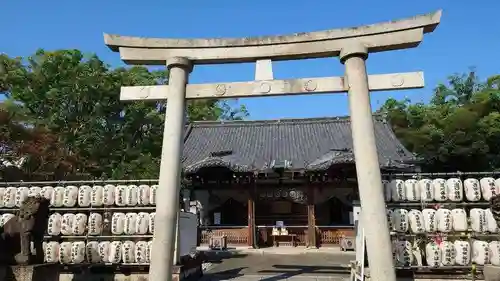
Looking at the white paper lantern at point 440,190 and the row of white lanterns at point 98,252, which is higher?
the white paper lantern at point 440,190

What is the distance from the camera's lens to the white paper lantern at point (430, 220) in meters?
8.57

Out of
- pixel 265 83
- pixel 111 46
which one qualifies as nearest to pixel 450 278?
pixel 265 83

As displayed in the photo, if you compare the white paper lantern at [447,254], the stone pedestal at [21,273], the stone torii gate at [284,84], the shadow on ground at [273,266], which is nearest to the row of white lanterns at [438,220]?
the white paper lantern at [447,254]

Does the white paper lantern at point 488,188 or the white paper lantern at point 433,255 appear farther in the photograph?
the white paper lantern at point 488,188

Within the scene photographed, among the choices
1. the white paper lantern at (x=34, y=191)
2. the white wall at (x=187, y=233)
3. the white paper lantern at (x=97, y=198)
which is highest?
the white paper lantern at (x=34, y=191)

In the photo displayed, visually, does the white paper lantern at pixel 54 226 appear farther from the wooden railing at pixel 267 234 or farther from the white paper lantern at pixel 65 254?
the wooden railing at pixel 267 234

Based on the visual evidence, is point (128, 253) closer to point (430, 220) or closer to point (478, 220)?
point (430, 220)

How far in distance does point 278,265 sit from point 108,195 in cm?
648

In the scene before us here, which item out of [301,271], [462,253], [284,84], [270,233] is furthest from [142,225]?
[270,233]

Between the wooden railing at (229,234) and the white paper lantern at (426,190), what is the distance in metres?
11.5

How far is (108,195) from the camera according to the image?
9500mm

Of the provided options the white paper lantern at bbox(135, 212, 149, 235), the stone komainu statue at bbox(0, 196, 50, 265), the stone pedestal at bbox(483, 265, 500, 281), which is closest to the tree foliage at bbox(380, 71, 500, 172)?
the stone pedestal at bbox(483, 265, 500, 281)

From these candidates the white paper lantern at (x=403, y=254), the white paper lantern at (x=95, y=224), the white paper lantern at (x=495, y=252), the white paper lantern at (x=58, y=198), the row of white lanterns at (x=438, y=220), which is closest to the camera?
the white paper lantern at (x=495, y=252)

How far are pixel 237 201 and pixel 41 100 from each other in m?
13.2
